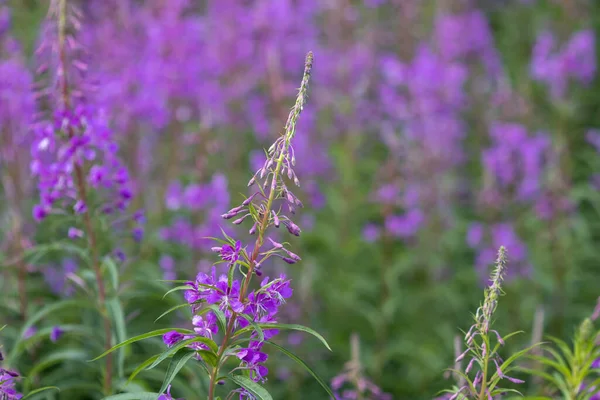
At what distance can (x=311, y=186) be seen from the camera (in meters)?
6.76

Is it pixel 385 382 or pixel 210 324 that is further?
pixel 385 382

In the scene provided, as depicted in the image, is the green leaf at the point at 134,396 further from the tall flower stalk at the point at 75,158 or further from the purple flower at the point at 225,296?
the tall flower stalk at the point at 75,158

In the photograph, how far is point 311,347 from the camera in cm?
634

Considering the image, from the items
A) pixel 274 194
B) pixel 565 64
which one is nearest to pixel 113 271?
pixel 274 194

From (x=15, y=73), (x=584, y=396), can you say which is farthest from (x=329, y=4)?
(x=584, y=396)

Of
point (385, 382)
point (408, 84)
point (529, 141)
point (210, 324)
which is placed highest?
point (408, 84)

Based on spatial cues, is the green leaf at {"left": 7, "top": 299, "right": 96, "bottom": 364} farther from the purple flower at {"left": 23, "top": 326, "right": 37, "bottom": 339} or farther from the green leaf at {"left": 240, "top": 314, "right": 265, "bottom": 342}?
the green leaf at {"left": 240, "top": 314, "right": 265, "bottom": 342}

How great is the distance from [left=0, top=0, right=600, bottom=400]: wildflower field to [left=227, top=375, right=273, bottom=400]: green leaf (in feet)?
4.13

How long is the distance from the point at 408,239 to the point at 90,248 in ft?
12.8

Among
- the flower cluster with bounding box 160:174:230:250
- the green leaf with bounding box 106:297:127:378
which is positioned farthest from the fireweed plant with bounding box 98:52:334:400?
the flower cluster with bounding box 160:174:230:250

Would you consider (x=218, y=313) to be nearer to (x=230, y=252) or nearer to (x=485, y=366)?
(x=230, y=252)

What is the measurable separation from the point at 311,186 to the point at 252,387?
4.46 metres

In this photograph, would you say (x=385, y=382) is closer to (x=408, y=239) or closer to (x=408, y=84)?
(x=408, y=239)

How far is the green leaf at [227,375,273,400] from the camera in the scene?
2.31 metres
